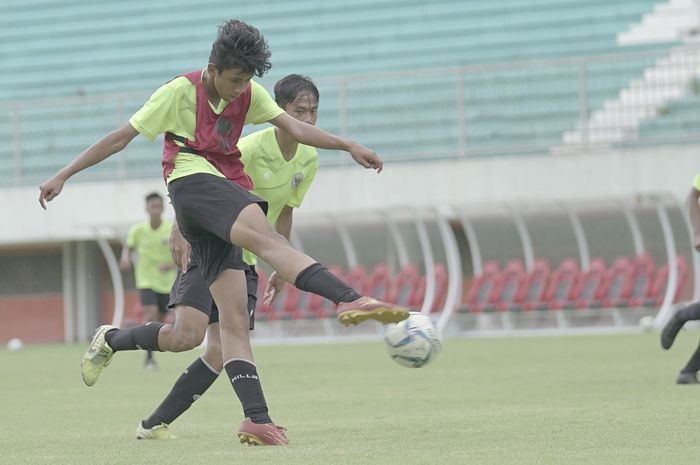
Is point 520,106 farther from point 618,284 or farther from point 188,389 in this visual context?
point 188,389

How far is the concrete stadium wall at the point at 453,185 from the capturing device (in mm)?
21234

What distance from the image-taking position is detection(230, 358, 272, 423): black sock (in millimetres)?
6691

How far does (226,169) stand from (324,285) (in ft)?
3.66

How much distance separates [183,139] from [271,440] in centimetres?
141

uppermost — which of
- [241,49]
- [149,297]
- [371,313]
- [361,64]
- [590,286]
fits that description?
[241,49]

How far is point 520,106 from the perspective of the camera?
2211cm

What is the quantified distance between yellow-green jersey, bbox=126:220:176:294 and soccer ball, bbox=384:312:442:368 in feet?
35.4

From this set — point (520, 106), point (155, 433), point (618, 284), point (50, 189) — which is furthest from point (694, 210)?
point (520, 106)

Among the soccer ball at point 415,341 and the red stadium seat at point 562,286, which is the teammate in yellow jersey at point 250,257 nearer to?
the soccer ball at point 415,341

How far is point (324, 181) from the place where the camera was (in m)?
23.0

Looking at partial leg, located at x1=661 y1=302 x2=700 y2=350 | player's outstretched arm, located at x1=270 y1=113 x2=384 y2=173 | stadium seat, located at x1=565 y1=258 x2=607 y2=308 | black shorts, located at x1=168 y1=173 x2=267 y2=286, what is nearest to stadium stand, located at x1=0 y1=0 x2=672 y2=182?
stadium seat, located at x1=565 y1=258 x2=607 y2=308

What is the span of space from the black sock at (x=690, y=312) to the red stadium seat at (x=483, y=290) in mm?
11623

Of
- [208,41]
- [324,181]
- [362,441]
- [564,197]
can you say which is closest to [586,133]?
[564,197]

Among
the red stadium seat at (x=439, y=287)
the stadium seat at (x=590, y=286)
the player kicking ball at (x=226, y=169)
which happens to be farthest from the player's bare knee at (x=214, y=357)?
the red stadium seat at (x=439, y=287)
